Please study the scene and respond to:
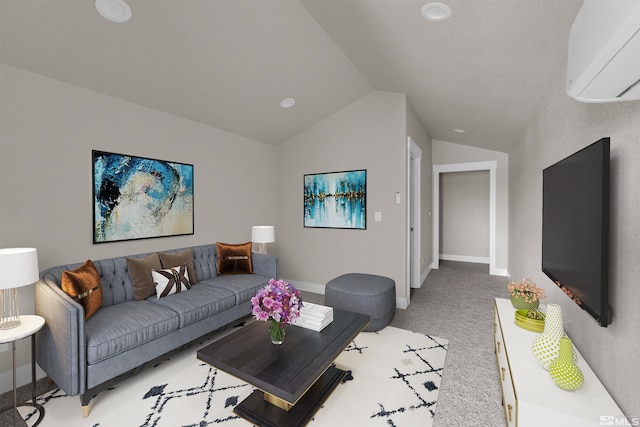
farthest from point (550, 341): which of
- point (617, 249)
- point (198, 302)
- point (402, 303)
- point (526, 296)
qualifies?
point (198, 302)

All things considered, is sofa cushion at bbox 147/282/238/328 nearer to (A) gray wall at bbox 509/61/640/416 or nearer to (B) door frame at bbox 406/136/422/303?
(A) gray wall at bbox 509/61/640/416

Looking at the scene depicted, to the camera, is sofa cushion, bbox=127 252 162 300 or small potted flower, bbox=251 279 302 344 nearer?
small potted flower, bbox=251 279 302 344

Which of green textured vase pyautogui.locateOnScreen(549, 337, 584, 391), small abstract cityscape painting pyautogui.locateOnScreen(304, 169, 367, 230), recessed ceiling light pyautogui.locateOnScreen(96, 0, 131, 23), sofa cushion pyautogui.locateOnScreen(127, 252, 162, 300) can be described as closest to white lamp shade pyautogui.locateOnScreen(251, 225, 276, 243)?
small abstract cityscape painting pyautogui.locateOnScreen(304, 169, 367, 230)

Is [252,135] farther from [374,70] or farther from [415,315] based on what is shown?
[415,315]

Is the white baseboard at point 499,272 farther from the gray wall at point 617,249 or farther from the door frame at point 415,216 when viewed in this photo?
the gray wall at point 617,249

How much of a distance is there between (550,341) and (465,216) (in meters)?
5.92

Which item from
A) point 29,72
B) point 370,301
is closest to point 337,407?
point 370,301

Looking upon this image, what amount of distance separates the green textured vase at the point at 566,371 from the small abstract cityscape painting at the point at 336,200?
2789mm

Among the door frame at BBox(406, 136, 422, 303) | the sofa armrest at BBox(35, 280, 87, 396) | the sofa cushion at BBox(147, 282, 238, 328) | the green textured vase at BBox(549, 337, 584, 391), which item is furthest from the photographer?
the door frame at BBox(406, 136, 422, 303)

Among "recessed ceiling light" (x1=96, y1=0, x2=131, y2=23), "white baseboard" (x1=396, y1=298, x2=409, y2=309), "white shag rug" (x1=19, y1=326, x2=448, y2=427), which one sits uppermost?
"recessed ceiling light" (x1=96, y1=0, x2=131, y2=23)

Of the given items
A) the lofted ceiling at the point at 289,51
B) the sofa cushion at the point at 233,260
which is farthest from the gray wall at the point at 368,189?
the sofa cushion at the point at 233,260

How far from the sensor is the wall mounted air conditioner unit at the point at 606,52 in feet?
2.83

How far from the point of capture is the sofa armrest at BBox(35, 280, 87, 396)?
6.07 feet

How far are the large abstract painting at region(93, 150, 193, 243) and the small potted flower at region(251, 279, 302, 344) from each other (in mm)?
1871
